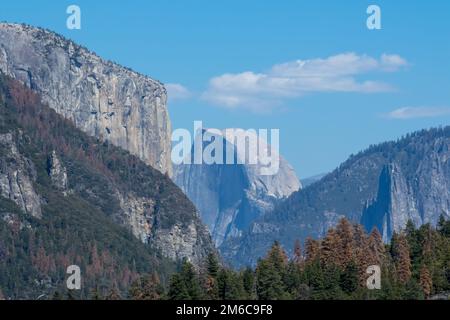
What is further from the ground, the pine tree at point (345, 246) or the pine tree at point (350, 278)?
the pine tree at point (345, 246)

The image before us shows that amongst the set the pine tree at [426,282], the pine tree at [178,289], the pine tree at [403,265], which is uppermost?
the pine tree at [403,265]

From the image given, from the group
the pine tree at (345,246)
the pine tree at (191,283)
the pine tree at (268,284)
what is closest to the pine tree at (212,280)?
the pine tree at (191,283)

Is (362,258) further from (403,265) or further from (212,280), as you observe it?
(212,280)

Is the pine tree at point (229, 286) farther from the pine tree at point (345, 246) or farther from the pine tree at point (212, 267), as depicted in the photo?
the pine tree at point (345, 246)

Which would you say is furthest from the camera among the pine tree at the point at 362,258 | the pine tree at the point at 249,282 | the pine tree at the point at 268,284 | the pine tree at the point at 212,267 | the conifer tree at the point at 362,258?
the conifer tree at the point at 362,258

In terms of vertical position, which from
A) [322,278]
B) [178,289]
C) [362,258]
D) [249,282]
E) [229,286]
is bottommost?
[178,289]

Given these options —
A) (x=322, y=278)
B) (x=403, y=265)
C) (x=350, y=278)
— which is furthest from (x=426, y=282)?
(x=322, y=278)

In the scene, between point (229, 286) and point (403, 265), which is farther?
point (403, 265)

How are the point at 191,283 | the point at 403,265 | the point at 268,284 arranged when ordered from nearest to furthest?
the point at 191,283 < the point at 268,284 < the point at 403,265
